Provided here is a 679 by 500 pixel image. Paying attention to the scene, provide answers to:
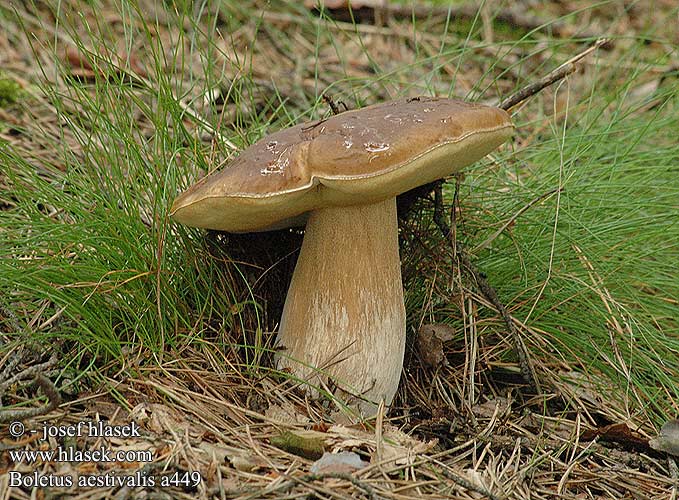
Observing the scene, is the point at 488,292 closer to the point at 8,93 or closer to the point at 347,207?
the point at 347,207

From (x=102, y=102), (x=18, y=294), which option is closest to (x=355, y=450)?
(x=18, y=294)

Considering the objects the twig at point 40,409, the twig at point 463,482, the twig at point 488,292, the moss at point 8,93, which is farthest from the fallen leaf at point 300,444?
the moss at point 8,93

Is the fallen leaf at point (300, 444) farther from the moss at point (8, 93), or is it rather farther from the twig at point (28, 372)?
the moss at point (8, 93)

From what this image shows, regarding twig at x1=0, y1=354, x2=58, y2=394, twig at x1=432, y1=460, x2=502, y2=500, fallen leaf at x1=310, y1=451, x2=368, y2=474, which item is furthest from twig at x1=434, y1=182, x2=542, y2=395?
twig at x1=0, y1=354, x2=58, y2=394

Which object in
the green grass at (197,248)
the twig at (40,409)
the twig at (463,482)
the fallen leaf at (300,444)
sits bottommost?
the twig at (463,482)

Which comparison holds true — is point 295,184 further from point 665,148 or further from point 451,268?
point 665,148

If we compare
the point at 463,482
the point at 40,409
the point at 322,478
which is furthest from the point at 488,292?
the point at 40,409
